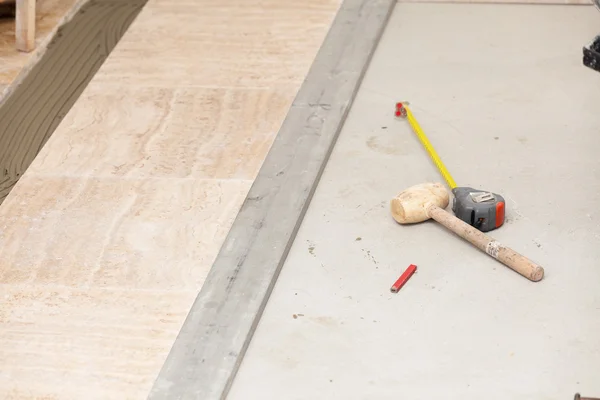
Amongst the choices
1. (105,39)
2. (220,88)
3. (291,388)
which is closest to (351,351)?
(291,388)

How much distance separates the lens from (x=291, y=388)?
2.38 m

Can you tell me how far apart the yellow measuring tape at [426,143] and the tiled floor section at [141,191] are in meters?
0.45

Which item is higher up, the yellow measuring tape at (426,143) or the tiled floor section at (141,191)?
the yellow measuring tape at (426,143)

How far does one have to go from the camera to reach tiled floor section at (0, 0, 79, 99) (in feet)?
12.5

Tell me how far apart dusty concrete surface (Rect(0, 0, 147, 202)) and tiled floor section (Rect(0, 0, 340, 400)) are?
6cm

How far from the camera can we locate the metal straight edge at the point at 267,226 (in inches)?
96.3

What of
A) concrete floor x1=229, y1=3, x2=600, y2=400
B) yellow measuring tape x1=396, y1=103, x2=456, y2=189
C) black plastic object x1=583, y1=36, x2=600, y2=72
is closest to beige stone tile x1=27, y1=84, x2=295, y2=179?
concrete floor x1=229, y1=3, x2=600, y2=400

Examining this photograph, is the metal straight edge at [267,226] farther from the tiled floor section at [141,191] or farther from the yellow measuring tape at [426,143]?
the yellow measuring tape at [426,143]

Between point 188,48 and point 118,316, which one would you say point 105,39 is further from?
point 118,316

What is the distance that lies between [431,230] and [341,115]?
2.30 feet

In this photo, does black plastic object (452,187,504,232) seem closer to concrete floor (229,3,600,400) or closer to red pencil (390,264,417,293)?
concrete floor (229,3,600,400)

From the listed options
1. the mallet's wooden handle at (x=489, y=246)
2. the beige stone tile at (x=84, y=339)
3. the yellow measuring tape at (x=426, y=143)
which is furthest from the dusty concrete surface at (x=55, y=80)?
the mallet's wooden handle at (x=489, y=246)

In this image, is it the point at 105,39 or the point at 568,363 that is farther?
the point at 105,39

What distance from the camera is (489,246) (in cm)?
267
